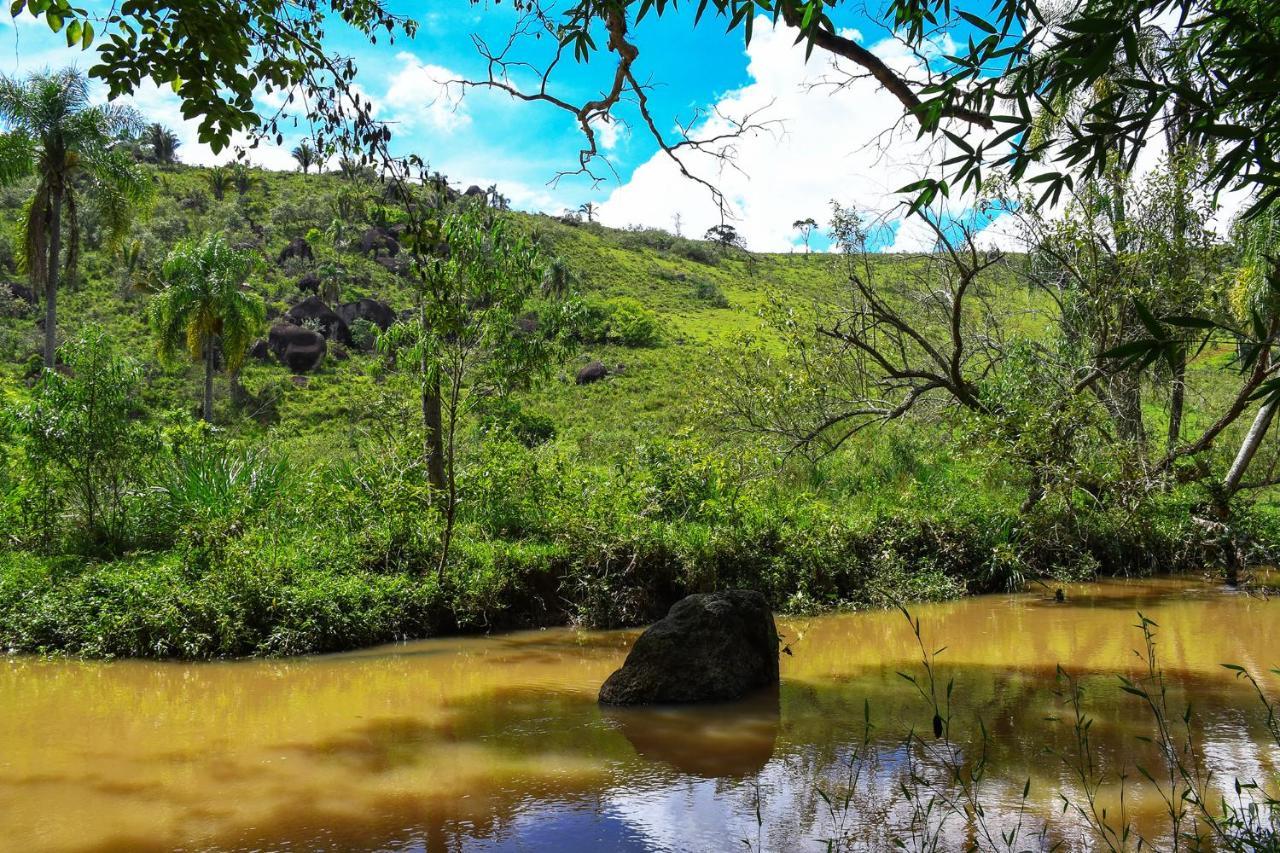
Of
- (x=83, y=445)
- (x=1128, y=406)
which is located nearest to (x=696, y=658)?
(x=83, y=445)

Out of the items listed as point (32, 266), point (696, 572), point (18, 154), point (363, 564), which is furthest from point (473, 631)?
point (32, 266)

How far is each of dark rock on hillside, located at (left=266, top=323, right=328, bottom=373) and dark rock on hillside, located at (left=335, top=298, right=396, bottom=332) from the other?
10.3ft

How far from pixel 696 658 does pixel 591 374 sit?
36.5 m

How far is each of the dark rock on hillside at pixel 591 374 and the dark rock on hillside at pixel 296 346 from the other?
42.4 feet

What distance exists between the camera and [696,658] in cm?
Answer: 812

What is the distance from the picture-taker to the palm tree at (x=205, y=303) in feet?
91.5

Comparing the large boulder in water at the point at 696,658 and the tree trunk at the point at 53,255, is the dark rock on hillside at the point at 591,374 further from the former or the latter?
the large boulder in water at the point at 696,658

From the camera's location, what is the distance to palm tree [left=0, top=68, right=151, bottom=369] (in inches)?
821

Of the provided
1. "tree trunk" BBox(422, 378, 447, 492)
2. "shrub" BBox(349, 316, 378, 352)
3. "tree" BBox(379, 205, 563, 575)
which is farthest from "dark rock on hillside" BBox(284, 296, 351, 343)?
"tree" BBox(379, 205, 563, 575)

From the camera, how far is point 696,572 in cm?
1207

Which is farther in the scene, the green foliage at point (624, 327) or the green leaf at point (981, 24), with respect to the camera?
the green foliage at point (624, 327)

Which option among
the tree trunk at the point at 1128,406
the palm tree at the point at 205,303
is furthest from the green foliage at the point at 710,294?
the tree trunk at the point at 1128,406

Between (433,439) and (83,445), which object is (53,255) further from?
(433,439)

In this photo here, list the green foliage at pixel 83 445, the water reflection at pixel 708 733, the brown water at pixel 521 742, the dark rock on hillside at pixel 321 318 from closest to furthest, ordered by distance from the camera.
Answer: the brown water at pixel 521 742 < the water reflection at pixel 708 733 < the green foliage at pixel 83 445 < the dark rock on hillside at pixel 321 318
